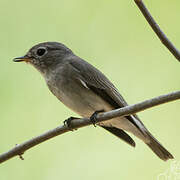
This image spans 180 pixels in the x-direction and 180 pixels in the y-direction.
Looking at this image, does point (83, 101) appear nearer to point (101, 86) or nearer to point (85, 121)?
point (101, 86)

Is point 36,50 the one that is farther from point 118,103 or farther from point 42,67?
point 118,103

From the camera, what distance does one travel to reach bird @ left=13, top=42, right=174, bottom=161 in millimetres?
4781

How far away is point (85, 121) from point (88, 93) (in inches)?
31.5

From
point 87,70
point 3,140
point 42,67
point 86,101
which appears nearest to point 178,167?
point 86,101

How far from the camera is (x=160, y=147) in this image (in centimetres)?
499

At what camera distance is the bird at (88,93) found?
4.78 meters

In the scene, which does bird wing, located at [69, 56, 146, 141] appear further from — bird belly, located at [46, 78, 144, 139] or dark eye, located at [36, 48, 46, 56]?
dark eye, located at [36, 48, 46, 56]

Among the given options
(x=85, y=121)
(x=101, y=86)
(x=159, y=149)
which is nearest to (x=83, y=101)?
(x=101, y=86)

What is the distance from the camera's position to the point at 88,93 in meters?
4.85

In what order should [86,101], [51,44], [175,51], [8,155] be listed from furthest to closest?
[51,44] < [86,101] < [8,155] < [175,51]

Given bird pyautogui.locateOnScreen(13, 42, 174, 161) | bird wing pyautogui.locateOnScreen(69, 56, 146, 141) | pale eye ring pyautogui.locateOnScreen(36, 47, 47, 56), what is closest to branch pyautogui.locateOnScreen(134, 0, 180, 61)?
bird pyautogui.locateOnScreen(13, 42, 174, 161)

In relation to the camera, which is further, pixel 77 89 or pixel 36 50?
pixel 36 50

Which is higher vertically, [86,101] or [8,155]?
[86,101]

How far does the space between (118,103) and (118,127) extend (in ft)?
1.11
